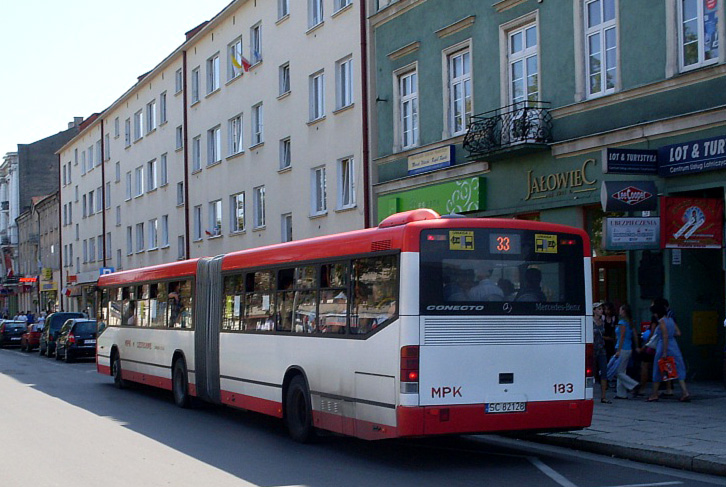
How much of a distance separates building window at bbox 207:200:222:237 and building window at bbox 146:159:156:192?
9.81 metres

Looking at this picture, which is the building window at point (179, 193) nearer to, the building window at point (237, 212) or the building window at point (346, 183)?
the building window at point (237, 212)

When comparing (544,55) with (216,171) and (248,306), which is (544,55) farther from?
(216,171)

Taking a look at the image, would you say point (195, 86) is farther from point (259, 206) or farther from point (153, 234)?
point (153, 234)

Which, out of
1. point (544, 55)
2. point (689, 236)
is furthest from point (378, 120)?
point (689, 236)

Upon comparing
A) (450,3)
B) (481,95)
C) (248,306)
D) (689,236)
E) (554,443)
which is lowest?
(554,443)

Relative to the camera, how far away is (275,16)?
35344mm

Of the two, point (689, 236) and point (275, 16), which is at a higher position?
point (275, 16)

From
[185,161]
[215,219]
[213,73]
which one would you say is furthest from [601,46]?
[185,161]

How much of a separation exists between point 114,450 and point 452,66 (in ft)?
49.6

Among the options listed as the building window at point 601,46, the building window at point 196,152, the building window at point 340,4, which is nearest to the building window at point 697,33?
the building window at point 601,46

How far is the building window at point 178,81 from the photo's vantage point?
151 ft

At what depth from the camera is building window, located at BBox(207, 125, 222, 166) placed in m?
41.4

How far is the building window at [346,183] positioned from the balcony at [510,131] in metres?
7.47

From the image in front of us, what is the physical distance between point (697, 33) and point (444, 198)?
858cm
